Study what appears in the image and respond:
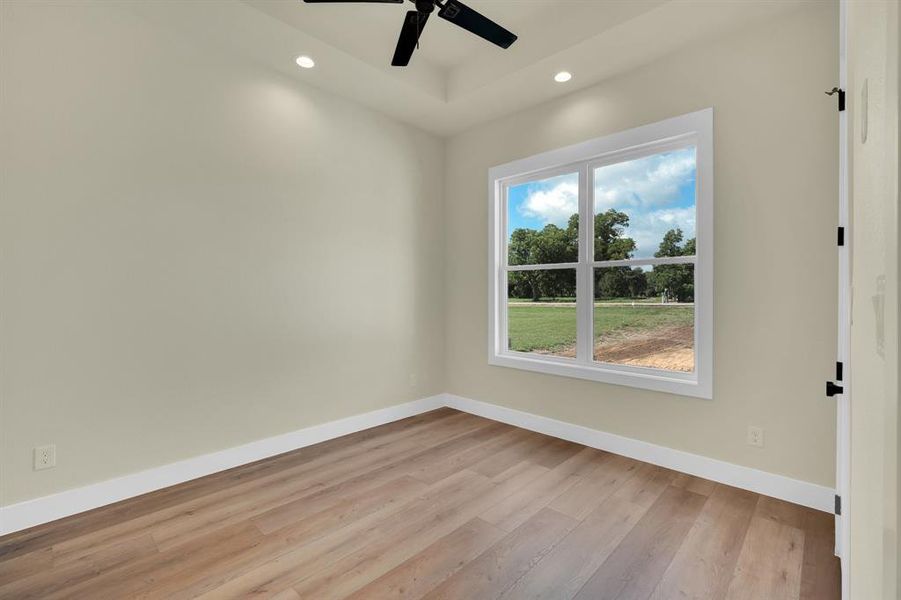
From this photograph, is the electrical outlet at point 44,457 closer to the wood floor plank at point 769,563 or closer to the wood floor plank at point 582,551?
the wood floor plank at point 582,551

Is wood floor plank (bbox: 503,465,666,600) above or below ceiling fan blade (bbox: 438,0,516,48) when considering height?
below

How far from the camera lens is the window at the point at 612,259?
110 inches

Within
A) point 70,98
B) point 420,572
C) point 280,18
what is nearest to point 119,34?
point 70,98

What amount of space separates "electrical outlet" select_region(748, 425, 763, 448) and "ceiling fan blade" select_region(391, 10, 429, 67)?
308 centimetres

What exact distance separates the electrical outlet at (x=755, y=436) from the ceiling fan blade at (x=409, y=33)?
10.1 feet

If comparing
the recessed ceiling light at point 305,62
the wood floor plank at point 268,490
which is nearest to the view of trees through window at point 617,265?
the wood floor plank at point 268,490

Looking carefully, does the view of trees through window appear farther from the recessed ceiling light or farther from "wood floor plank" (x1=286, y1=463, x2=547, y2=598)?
the recessed ceiling light

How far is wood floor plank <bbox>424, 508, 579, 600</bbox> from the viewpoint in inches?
66.4

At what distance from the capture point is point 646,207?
309 cm

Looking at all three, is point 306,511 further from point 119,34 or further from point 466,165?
point 466,165

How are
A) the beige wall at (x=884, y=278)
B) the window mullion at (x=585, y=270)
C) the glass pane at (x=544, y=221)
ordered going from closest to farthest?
the beige wall at (x=884, y=278)
the window mullion at (x=585, y=270)
the glass pane at (x=544, y=221)

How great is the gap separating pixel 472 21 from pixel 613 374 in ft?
8.41

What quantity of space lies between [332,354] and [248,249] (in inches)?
42.8

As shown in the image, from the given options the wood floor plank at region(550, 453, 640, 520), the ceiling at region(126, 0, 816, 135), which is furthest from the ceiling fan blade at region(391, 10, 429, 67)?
the wood floor plank at region(550, 453, 640, 520)
